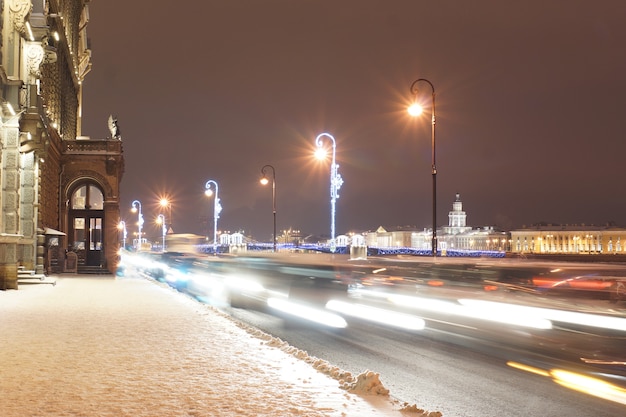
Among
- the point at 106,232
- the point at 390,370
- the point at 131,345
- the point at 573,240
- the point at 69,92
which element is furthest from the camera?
the point at 573,240

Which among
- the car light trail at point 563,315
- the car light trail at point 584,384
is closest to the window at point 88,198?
the car light trail at point 563,315

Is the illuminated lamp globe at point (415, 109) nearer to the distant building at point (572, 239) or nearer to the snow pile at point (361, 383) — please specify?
the snow pile at point (361, 383)

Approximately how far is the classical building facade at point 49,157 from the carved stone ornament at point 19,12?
0.04 m

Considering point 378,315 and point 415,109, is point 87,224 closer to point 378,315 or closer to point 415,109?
point 415,109

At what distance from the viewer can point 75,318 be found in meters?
15.7

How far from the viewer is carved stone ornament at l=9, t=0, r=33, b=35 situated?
2655cm

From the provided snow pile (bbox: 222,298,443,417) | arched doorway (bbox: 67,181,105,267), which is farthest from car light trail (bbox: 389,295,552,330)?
arched doorway (bbox: 67,181,105,267)

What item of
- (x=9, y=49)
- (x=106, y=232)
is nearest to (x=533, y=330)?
(x=9, y=49)

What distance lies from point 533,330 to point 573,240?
6523 inches

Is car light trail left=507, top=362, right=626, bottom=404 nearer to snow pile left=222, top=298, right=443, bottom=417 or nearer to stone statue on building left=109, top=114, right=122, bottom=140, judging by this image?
snow pile left=222, top=298, right=443, bottom=417

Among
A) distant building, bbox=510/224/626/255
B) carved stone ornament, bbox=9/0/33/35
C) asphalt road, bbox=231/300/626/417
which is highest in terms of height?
carved stone ornament, bbox=9/0/33/35

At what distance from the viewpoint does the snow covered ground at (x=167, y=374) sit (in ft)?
23.0

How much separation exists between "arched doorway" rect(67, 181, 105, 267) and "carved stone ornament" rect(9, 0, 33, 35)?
2109 centimetres

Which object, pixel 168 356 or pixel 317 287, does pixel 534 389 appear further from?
pixel 317 287
